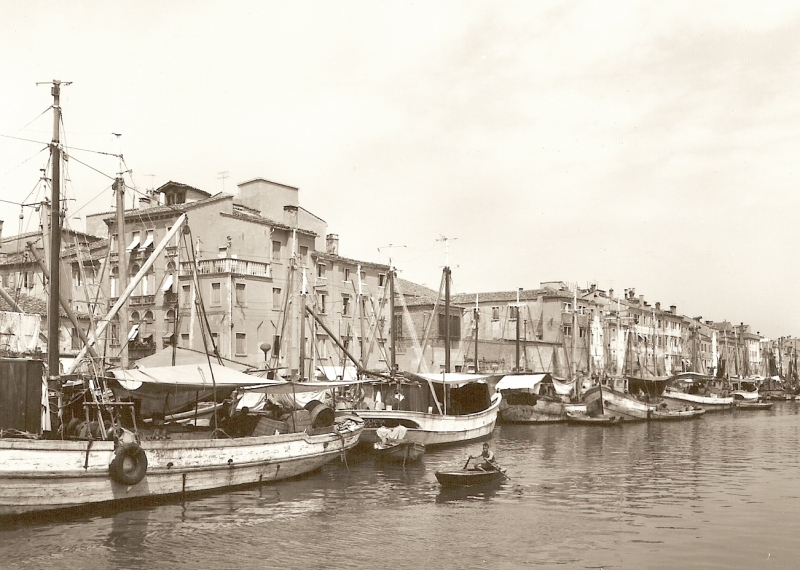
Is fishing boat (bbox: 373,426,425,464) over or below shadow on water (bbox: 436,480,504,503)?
over

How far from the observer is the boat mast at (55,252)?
2591 centimetres

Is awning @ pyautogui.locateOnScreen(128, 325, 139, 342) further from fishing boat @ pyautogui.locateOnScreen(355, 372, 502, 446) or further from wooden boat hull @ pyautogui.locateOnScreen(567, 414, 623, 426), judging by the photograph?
wooden boat hull @ pyautogui.locateOnScreen(567, 414, 623, 426)

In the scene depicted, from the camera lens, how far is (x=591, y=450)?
146 feet

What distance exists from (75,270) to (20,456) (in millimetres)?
46140

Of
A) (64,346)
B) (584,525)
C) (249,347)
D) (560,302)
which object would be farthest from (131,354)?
(560,302)

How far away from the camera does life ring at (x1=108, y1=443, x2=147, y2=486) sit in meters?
23.8

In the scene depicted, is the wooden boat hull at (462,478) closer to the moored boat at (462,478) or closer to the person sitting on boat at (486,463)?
the moored boat at (462,478)

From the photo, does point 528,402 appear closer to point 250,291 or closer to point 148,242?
point 250,291

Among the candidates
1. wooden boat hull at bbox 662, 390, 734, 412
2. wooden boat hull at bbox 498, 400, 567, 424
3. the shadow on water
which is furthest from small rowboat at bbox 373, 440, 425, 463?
wooden boat hull at bbox 662, 390, 734, 412

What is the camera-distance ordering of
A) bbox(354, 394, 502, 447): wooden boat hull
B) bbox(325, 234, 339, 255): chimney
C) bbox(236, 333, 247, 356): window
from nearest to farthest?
bbox(354, 394, 502, 447): wooden boat hull
bbox(236, 333, 247, 356): window
bbox(325, 234, 339, 255): chimney

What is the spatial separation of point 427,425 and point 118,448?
2123cm

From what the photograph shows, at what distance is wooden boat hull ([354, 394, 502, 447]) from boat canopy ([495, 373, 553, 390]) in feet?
56.0

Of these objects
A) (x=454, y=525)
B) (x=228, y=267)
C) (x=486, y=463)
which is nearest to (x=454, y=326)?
(x=228, y=267)

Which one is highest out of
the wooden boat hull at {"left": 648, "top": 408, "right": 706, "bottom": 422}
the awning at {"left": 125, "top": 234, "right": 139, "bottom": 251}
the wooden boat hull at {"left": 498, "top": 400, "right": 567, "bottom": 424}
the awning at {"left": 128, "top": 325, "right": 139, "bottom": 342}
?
the awning at {"left": 125, "top": 234, "right": 139, "bottom": 251}
